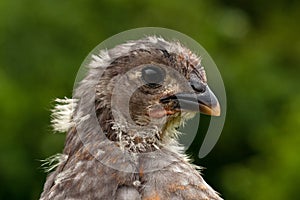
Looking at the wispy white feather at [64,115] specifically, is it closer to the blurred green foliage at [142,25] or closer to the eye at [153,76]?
the eye at [153,76]

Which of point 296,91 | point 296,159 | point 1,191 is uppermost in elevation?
point 296,91

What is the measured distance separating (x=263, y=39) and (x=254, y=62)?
3.90 ft

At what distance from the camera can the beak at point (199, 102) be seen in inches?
168

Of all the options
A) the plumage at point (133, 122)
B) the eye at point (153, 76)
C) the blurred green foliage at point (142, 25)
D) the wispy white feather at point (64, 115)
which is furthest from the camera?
the blurred green foliage at point (142, 25)

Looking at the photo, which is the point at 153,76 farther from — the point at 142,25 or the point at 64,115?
the point at 142,25

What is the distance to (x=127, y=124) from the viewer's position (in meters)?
4.23

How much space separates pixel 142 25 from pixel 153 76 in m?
3.60

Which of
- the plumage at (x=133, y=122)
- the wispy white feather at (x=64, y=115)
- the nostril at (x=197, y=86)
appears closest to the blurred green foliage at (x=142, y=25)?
the wispy white feather at (x=64, y=115)

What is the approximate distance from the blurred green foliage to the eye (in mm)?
2643

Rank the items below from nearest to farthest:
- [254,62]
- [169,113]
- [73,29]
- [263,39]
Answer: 1. [169,113]
2. [73,29]
3. [254,62]
4. [263,39]

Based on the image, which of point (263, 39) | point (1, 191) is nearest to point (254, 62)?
point (263, 39)

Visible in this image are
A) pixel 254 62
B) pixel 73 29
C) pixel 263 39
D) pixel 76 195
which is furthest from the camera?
pixel 263 39

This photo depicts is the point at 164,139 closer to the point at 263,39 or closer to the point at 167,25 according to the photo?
the point at 167,25

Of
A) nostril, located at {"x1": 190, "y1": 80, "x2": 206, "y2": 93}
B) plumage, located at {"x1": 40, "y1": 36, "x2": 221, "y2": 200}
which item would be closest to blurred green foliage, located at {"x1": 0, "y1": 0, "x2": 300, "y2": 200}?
plumage, located at {"x1": 40, "y1": 36, "x2": 221, "y2": 200}
